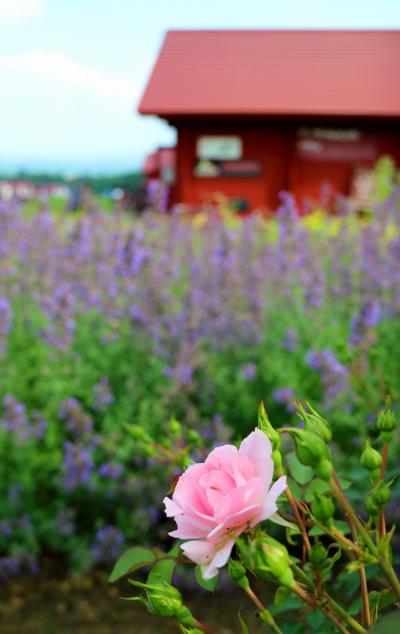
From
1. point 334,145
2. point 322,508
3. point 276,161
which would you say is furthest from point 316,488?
point 334,145

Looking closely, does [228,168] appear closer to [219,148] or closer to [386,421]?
[219,148]

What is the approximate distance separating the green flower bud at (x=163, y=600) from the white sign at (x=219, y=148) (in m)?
13.5

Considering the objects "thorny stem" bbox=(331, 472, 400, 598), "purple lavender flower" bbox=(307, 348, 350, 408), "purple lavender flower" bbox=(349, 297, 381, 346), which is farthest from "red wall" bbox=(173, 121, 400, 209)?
"thorny stem" bbox=(331, 472, 400, 598)

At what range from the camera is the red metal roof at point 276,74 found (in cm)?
1292

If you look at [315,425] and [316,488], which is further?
[316,488]

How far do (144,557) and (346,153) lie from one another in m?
13.9

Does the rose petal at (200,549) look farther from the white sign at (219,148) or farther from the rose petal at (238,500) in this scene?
the white sign at (219,148)

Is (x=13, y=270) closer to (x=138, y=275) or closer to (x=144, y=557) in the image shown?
(x=138, y=275)

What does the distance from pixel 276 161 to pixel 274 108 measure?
1.49 metres

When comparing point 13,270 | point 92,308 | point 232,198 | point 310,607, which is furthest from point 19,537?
point 232,198

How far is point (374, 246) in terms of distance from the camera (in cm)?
356

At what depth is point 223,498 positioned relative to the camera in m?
0.81

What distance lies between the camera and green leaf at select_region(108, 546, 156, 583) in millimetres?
1118

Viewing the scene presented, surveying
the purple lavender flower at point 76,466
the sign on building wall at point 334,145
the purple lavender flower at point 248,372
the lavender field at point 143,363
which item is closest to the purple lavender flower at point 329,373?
the lavender field at point 143,363
